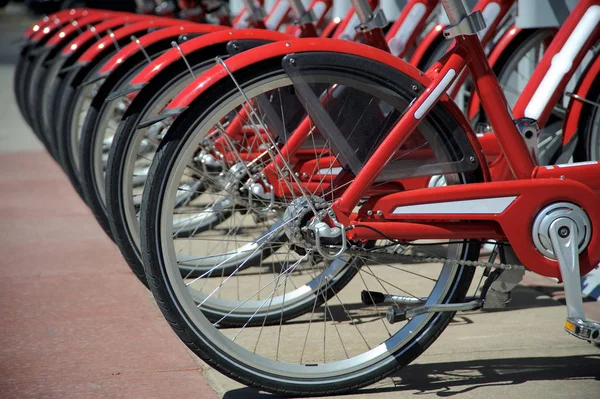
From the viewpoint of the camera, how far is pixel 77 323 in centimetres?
387

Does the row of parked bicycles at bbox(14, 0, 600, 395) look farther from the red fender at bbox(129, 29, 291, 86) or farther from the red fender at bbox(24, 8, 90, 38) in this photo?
the red fender at bbox(24, 8, 90, 38)

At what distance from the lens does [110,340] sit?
11.9ft

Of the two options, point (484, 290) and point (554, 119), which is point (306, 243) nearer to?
point (484, 290)

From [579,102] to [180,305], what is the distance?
1.96 meters

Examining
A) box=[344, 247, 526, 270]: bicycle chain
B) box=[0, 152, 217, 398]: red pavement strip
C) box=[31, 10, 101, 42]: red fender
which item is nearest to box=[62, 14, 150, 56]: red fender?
box=[0, 152, 217, 398]: red pavement strip

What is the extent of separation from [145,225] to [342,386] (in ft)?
2.62

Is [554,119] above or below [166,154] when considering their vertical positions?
above

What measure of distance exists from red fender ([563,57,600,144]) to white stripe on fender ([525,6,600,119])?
0.39m

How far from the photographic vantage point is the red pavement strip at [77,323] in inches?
125

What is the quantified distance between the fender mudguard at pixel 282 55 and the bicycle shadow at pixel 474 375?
2.51ft

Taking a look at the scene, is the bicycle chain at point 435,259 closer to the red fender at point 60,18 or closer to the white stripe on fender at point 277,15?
the white stripe on fender at point 277,15

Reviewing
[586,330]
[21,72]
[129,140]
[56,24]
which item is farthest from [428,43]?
[21,72]

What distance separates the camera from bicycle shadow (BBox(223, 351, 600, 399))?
305cm

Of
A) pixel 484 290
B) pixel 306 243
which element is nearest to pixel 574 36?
pixel 484 290
